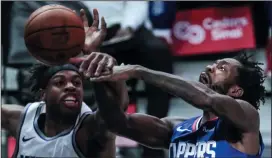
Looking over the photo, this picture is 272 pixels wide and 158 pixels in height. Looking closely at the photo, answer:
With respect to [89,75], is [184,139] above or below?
below

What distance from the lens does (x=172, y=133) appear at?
5.34 m

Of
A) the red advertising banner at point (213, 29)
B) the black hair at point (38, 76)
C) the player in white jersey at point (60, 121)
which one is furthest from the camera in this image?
the red advertising banner at point (213, 29)

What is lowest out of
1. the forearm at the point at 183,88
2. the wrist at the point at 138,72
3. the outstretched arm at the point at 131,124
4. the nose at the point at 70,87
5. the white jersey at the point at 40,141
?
the white jersey at the point at 40,141

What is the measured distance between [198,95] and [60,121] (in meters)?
1.33

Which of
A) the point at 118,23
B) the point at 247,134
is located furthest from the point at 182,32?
the point at 247,134

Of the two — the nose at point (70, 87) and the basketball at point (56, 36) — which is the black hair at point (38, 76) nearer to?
the nose at point (70, 87)

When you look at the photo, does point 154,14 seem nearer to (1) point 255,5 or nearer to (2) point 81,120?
(1) point 255,5

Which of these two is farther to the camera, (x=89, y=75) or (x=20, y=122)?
(x=20, y=122)

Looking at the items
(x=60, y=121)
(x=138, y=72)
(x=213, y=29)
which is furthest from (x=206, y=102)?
(x=213, y=29)

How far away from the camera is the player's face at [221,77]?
5.09 m

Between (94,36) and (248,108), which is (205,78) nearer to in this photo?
(248,108)

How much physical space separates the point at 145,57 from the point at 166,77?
366cm

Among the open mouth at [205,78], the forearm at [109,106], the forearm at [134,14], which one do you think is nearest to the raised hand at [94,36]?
the forearm at [109,106]

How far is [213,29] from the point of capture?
905cm
